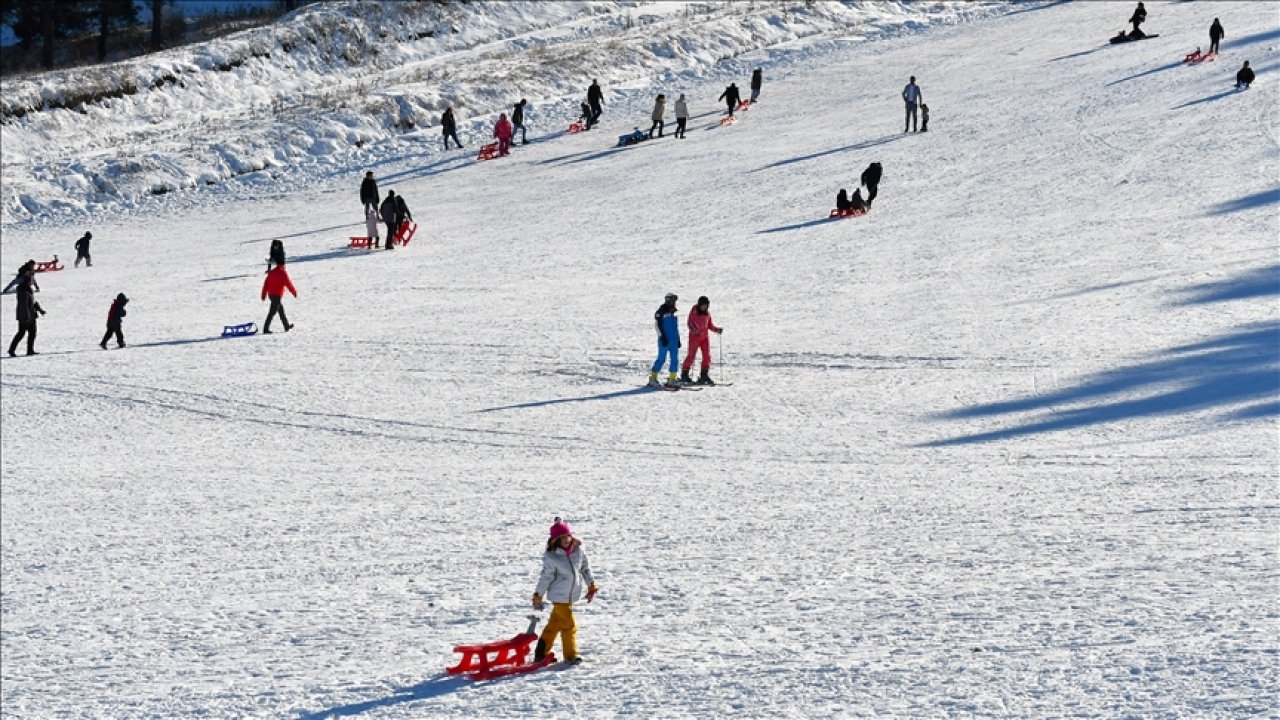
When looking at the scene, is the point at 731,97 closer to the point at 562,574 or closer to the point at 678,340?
the point at 678,340

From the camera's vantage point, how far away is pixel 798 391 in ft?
62.5

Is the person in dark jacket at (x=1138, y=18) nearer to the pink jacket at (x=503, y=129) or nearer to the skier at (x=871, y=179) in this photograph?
the skier at (x=871, y=179)

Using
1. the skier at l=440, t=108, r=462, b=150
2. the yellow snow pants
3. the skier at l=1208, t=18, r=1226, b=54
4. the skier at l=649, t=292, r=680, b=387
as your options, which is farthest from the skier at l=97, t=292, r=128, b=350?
the skier at l=1208, t=18, r=1226, b=54

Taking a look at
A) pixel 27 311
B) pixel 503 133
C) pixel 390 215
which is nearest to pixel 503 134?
pixel 503 133

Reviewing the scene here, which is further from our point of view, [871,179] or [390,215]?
[390,215]

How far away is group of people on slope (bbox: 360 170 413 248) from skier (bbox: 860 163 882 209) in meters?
8.48

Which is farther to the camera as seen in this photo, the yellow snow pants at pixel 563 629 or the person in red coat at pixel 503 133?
the person in red coat at pixel 503 133

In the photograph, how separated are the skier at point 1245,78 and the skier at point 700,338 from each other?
1886 cm

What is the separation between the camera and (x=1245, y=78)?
1312 inches

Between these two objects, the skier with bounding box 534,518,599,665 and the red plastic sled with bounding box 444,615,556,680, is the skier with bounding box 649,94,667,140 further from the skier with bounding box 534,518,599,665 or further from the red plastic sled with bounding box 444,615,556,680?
the skier with bounding box 534,518,599,665

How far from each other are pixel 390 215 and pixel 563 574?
62.4 feet

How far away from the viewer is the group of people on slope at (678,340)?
19.3 m

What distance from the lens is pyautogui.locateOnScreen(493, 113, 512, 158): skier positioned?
37.5 metres

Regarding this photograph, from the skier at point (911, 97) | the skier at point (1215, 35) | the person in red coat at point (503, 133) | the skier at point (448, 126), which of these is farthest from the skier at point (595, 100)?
the skier at point (1215, 35)
